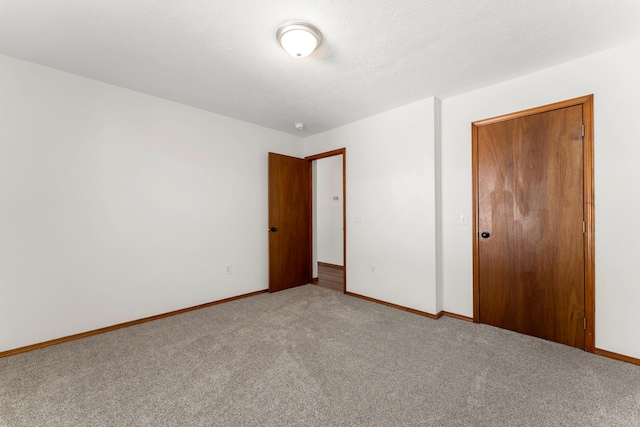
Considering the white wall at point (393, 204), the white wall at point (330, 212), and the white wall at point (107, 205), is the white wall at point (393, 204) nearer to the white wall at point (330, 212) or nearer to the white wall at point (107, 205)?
the white wall at point (107, 205)

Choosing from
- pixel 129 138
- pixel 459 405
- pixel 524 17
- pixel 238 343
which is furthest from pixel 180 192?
pixel 524 17

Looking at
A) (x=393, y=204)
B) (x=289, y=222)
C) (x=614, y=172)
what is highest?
(x=614, y=172)

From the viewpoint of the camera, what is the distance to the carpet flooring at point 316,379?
1.54 metres

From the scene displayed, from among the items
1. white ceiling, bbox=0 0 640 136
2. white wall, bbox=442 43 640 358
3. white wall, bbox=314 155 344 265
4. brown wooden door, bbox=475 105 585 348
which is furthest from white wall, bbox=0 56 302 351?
white wall, bbox=442 43 640 358

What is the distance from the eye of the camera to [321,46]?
2.09 metres

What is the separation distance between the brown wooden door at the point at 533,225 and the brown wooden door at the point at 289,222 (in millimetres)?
2524

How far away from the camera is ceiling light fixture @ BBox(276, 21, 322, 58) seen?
6.00 ft

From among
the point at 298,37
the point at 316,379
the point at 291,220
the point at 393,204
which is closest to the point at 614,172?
the point at 393,204

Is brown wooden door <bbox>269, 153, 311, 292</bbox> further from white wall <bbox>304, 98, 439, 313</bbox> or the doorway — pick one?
white wall <bbox>304, 98, 439, 313</bbox>

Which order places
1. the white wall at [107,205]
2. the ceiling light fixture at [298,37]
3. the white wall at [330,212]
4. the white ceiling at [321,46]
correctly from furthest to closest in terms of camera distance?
1. the white wall at [330,212]
2. the white wall at [107,205]
3. the ceiling light fixture at [298,37]
4. the white ceiling at [321,46]

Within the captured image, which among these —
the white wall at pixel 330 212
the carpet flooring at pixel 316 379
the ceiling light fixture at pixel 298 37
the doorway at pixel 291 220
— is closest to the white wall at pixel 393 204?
the doorway at pixel 291 220

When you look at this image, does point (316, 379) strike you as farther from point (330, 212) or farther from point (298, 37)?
point (330, 212)

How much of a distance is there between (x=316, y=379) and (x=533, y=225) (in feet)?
7.78

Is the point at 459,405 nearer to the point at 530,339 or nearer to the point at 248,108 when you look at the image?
the point at 530,339
